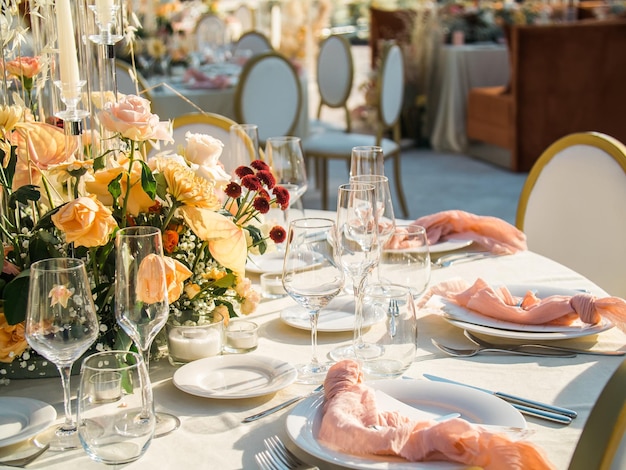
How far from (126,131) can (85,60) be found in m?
0.28

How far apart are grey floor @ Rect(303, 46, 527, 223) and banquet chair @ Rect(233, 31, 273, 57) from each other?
1029mm

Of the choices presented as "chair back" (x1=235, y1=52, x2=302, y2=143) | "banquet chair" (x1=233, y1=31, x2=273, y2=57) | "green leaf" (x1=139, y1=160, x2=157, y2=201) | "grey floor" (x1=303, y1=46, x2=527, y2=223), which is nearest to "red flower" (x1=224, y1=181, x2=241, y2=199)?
"green leaf" (x1=139, y1=160, x2=157, y2=201)

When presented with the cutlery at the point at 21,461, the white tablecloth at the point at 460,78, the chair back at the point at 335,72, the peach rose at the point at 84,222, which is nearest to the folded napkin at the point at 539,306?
the peach rose at the point at 84,222

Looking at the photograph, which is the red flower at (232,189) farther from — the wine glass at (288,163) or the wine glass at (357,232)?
the wine glass at (288,163)

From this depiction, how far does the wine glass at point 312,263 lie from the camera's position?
116 cm

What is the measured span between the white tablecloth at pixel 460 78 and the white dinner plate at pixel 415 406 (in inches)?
236

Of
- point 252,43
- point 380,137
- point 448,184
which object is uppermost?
point 252,43

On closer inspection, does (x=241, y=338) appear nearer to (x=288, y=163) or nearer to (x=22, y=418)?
(x=22, y=418)

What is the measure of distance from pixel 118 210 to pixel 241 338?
27 centimetres

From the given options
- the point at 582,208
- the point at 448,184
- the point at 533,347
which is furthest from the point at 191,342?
the point at 448,184

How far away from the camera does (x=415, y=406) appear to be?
112cm

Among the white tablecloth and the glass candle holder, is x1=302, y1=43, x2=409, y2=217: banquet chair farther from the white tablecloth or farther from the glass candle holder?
the glass candle holder

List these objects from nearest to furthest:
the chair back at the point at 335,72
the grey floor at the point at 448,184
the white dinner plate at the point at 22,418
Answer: the white dinner plate at the point at 22,418 → the grey floor at the point at 448,184 → the chair back at the point at 335,72

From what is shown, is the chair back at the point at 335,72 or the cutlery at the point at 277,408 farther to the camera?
the chair back at the point at 335,72
